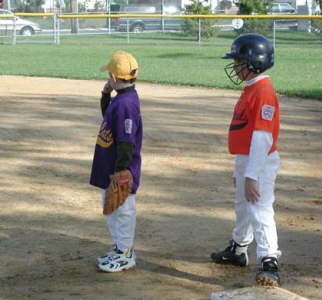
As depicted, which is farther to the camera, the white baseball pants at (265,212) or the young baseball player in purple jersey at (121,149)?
the young baseball player in purple jersey at (121,149)

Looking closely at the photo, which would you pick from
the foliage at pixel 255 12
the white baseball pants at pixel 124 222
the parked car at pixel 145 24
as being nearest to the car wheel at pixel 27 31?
the parked car at pixel 145 24

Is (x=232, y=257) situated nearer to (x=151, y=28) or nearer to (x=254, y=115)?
(x=254, y=115)

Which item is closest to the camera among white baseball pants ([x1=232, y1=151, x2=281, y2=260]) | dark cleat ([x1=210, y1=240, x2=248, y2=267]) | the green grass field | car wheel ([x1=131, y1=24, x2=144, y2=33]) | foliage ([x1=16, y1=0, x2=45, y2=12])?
white baseball pants ([x1=232, y1=151, x2=281, y2=260])

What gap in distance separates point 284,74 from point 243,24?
11.5m

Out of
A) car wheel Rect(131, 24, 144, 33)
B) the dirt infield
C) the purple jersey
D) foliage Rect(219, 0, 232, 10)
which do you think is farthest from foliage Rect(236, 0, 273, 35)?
the purple jersey

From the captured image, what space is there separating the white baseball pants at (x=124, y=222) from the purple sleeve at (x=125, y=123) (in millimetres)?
407

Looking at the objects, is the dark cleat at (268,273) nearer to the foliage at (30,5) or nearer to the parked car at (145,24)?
the parked car at (145,24)

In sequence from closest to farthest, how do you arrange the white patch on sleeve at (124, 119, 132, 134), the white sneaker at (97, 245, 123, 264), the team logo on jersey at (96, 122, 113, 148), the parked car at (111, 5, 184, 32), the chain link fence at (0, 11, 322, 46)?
the white patch on sleeve at (124, 119, 132, 134)
the team logo on jersey at (96, 122, 113, 148)
the white sneaker at (97, 245, 123, 264)
the chain link fence at (0, 11, 322, 46)
the parked car at (111, 5, 184, 32)

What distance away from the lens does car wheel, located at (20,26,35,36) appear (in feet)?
118

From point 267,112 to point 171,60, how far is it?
61.2ft

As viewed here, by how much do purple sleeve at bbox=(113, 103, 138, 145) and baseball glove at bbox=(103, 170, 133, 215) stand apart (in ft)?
0.72

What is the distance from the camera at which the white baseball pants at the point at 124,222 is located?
520 cm

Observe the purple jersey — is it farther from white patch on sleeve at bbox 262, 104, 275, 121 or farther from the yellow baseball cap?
white patch on sleeve at bbox 262, 104, 275, 121

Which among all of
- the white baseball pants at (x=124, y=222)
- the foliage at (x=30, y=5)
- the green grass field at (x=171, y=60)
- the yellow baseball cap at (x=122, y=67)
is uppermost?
Result: the foliage at (x=30, y=5)
